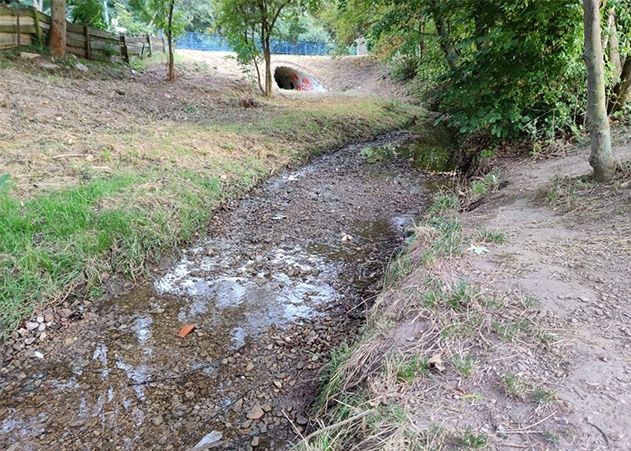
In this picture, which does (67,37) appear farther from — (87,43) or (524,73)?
(524,73)

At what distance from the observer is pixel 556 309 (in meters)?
2.72

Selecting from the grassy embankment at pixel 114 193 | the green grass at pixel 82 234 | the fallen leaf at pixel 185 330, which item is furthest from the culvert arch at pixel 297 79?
the fallen leaf at pixel 185 330

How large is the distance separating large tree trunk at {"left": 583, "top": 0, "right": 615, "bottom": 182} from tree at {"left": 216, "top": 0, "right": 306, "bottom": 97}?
11.3 meters

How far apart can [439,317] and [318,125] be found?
826 cm

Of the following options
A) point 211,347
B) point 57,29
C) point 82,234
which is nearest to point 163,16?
point 57,29

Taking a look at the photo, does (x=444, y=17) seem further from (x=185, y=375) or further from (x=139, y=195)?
(x=185, y=375)

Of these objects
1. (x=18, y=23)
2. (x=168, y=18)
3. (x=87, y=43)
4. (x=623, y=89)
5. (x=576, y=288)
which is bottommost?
(x=576, y=288)

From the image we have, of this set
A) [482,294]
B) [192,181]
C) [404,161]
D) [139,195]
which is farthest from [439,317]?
[404,161]

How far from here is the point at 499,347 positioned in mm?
2438

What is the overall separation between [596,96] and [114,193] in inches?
210

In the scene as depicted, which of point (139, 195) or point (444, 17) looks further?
point (444, 17)

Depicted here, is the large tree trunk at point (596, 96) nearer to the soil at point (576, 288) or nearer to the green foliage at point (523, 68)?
the soil at point (576, 288)

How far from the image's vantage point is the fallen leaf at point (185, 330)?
11.4 ft

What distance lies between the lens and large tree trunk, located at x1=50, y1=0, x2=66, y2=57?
11.0m
